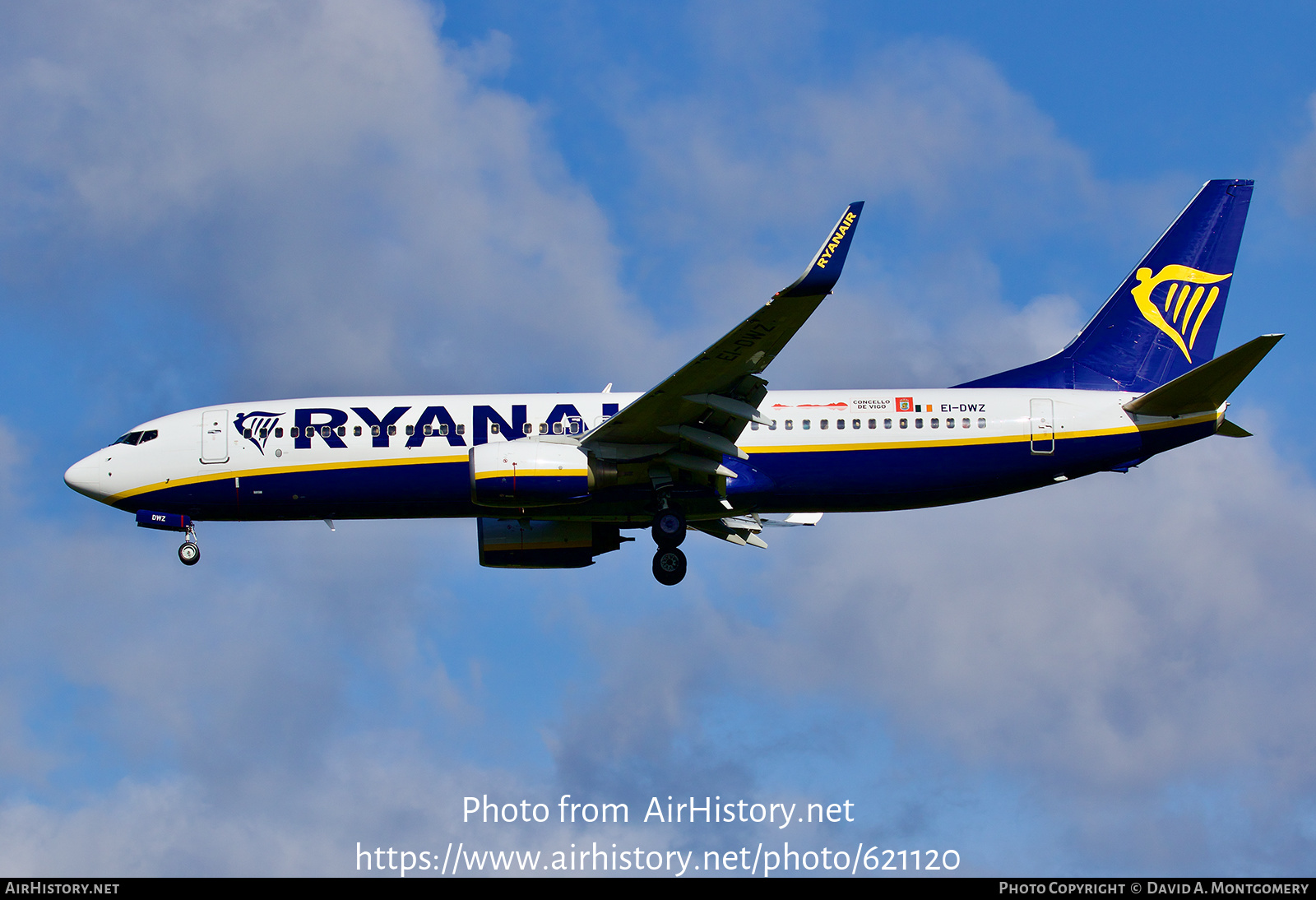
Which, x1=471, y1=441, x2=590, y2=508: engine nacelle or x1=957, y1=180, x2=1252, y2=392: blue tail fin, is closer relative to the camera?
x1=471, y1=441, x2=590, y2=508: engine nacelle

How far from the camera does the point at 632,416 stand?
28.6m

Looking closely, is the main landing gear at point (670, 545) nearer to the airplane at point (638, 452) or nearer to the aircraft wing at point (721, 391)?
the airplane at point (638, 452)

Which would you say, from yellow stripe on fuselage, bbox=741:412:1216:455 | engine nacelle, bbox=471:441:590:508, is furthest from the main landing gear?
yellow stripe on fuselage, bbox=741:412:1216:455

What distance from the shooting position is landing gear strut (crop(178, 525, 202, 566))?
31547 mm

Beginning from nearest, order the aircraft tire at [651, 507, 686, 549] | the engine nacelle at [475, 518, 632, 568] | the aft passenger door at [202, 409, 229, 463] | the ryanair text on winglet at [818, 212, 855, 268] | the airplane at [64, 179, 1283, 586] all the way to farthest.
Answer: the ryanair text on winglet at [818, 212, 855, 268] → the airplane at [64, 179, 1283, 586] → the aircraft tire at [651, 507, 686, 549] → the aft passenger door at [202, 409, 229, 463] → the engine nacelle at [475, 518, 632, 568]

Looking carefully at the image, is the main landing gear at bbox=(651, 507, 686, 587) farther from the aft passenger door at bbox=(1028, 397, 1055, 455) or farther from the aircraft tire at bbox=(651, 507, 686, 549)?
the aft passenger door at bbox=(1028, 397, 1055, 455)

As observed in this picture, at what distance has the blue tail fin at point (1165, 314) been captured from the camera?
32.3 metres

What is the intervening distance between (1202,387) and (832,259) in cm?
1003

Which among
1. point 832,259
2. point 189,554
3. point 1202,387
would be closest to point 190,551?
point 189,554

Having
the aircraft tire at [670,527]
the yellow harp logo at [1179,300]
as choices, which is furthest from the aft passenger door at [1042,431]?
the aircraft tire at [670,527]

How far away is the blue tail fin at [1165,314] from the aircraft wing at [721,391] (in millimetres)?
7029

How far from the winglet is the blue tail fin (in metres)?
8.72

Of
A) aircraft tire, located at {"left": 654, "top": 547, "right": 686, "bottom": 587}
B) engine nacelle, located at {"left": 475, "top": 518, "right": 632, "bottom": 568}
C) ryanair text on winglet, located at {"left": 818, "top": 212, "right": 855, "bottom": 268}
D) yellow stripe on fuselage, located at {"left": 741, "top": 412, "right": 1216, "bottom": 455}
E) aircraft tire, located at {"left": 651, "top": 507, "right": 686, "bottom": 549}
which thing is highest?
ryanair text on winglet, located at {"left": 818, "top": 212, "right": 855, "bottom": 268}
